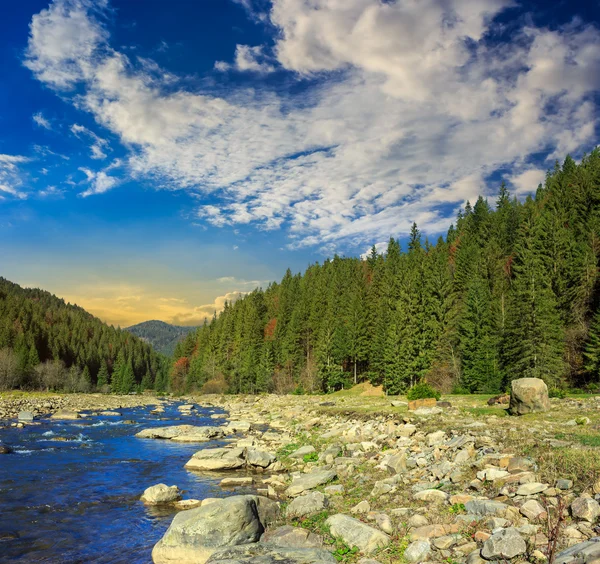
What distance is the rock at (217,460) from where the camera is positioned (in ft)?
62.4

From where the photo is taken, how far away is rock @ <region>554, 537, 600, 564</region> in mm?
5133

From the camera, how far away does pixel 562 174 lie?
309ft

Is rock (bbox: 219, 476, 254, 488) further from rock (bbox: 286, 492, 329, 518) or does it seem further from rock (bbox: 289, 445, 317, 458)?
rock (bbox: 286, 492, 329, 518)

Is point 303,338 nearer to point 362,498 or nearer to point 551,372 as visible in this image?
point 551,372

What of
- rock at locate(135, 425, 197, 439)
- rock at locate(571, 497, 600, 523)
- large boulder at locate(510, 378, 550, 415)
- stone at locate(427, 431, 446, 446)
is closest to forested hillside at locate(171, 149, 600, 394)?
large boulder at locate(510, 378, 550, 415)

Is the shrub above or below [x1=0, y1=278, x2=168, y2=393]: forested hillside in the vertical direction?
below

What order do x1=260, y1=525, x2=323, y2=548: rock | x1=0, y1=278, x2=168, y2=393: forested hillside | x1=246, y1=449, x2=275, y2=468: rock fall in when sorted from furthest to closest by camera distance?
x1=0, y1=278, x2=168, y2=393: forested hillside < x1=246, y1=449, x2=275, y2=468: rock < x1=260, y1=525, x2=323, y2=548: rock

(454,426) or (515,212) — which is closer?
(454,426)

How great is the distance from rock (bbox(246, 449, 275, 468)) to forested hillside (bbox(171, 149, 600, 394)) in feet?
98.5

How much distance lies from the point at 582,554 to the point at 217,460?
16571mm

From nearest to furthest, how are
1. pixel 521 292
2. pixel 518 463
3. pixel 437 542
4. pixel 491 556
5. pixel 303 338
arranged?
1. pixel 491 556
2. pixel 437 542
3. pixel 518 463
4. pixel 521 292
5. pixel 303 338

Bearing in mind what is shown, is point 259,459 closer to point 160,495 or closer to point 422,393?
point 160,495

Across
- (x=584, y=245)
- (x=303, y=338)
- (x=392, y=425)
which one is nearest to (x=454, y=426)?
(x=392, y=425)

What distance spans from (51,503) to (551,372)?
40584mm
